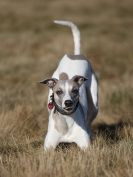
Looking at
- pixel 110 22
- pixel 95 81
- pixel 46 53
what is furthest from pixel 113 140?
pixel 110 22

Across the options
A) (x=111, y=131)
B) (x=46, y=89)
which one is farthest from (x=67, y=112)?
(x=46, y=89)

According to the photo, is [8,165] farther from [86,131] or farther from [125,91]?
[125,91]

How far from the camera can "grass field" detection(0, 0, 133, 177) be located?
23.1 ft

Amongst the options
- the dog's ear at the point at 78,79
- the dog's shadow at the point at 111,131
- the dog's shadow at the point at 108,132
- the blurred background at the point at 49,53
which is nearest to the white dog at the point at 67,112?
the dog's ear at the point at 78,79

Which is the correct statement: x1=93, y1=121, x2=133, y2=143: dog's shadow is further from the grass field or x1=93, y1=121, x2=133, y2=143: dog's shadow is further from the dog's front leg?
the dog's front leg

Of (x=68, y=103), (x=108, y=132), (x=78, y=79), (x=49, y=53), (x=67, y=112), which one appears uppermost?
(x=49, y=53)

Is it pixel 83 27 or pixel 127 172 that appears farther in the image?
pixel 83 27

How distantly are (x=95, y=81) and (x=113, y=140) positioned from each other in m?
1.11

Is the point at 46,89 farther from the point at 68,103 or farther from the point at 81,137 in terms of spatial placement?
the point at 68,103

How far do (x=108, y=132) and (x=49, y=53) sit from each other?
1039 centimetres

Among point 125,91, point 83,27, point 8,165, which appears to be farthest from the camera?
point 83,27

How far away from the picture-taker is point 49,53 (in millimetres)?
20250

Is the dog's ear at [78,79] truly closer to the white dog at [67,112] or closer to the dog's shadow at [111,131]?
the white dog at [67,112]

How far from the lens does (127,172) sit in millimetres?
6594
